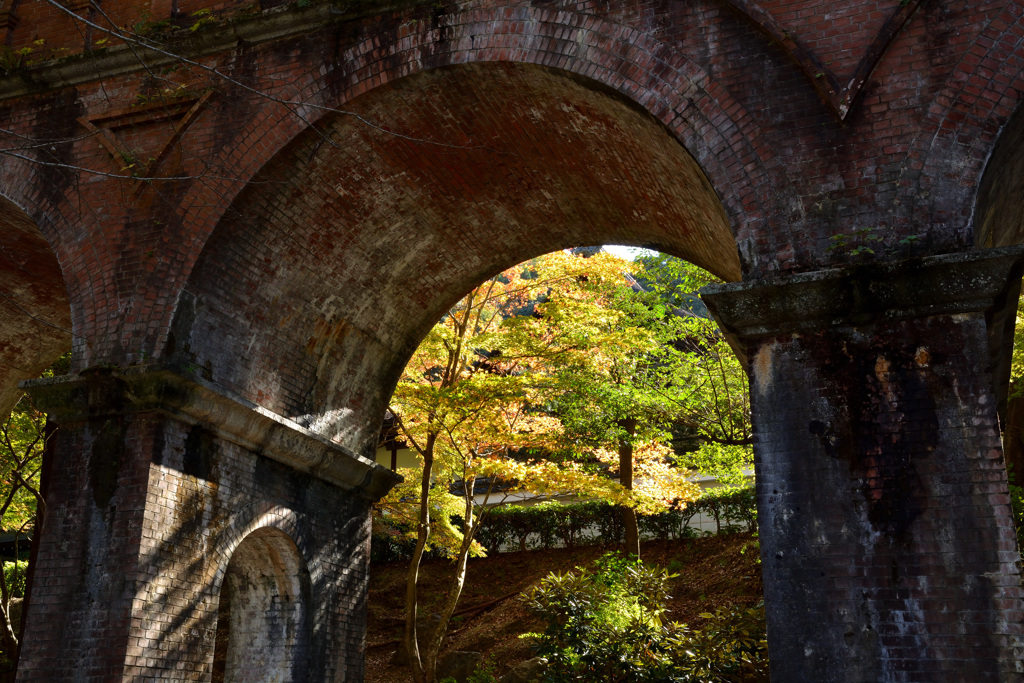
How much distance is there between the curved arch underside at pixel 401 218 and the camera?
704 centimetres

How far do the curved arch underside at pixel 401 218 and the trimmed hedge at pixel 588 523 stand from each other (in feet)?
30.3

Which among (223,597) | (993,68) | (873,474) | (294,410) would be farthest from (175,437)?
(223,597)

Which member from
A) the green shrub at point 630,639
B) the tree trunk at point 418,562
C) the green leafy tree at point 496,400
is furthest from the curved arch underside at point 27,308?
the green shrub at point 630,639

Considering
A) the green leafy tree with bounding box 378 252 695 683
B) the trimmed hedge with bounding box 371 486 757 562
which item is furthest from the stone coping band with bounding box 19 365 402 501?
the trimmed hedge with bounding box 371 486 757 562

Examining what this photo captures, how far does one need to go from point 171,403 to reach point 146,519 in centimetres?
91

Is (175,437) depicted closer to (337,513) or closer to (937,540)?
(337,513)

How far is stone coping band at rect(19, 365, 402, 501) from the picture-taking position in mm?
6789

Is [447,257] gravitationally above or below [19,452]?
above

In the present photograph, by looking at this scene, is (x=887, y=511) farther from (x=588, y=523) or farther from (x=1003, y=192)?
(x=588, y=523)

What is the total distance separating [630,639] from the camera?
9.05 metres

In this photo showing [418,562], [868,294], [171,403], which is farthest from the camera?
[418,562]

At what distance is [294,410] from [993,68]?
20.9ft

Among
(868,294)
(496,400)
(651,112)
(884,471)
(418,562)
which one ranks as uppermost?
(651,112)

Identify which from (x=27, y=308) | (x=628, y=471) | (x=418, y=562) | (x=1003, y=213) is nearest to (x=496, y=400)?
(x=418, y=562)
